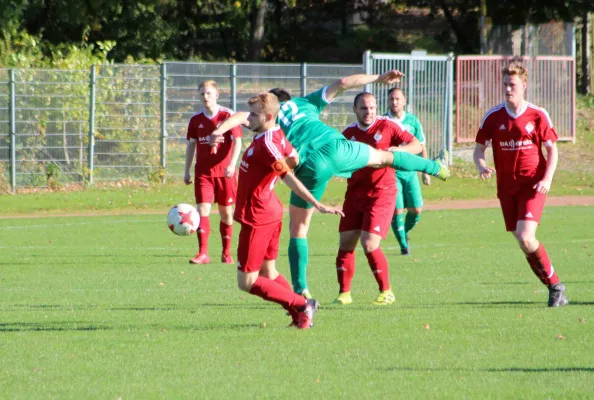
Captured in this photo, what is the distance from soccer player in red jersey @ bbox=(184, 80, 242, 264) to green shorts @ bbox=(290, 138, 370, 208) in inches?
181

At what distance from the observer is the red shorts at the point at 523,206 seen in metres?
9.02

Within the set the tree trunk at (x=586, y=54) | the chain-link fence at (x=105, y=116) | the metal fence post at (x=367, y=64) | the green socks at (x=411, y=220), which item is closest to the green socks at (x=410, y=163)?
the green socks at (x=411, y=220)

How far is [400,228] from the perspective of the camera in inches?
557

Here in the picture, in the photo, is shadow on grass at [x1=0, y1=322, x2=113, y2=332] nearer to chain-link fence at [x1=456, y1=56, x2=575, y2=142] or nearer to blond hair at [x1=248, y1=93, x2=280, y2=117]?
blond hair at [x1=248, y1=93, x2=280, y2=117]

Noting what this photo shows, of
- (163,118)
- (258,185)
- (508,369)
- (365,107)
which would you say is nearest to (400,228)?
(365,107)

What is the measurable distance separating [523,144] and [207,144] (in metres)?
5.43

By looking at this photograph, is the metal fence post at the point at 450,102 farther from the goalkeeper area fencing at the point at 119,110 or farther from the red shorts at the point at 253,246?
the red shorts at the point at 253,246

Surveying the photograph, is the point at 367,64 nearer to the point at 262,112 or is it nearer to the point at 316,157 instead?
the point at 316,157

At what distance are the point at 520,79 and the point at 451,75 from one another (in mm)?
20294

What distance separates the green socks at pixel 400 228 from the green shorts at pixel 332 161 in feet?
17.1

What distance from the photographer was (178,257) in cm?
1427

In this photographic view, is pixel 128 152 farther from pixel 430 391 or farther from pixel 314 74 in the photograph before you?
pixel 430 391

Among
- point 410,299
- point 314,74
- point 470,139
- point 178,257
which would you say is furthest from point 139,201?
point 410,299

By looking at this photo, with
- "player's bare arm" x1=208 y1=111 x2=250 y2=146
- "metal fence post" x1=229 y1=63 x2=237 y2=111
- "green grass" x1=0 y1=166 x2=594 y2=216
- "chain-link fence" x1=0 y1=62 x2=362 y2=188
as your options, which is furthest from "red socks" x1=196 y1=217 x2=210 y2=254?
"metal fence post" x1=229 y1=63 x2=237 y2=111
